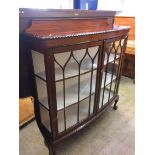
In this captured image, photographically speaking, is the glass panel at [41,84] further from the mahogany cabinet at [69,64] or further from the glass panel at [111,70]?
the glass panel at [111,70]

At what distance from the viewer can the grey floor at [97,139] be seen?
4.80 feet

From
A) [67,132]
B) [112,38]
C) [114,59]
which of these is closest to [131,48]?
[114,59]

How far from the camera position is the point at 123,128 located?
1.76 m

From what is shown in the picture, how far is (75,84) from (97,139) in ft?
2.09

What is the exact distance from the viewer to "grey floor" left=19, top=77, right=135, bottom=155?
1.46 m

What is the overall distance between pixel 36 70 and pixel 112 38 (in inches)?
28.9

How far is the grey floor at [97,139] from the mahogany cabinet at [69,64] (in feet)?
0.65

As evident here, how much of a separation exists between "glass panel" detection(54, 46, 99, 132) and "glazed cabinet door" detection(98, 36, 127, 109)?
0.13m

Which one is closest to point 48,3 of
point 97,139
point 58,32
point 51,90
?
point 58,32

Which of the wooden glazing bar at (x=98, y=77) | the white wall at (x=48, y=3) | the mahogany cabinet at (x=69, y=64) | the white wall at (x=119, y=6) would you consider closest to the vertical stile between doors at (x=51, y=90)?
the mahogany cabinet at (x=69, y=64)

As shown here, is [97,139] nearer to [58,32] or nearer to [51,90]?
[51,90]

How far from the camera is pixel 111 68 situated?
171 centimetres

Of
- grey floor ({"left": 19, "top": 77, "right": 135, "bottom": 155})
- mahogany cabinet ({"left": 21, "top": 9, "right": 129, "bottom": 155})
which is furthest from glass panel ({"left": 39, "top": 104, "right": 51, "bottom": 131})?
grey floor ({"left": 19, "top": 77, "right": 135, "bottom": 155})
